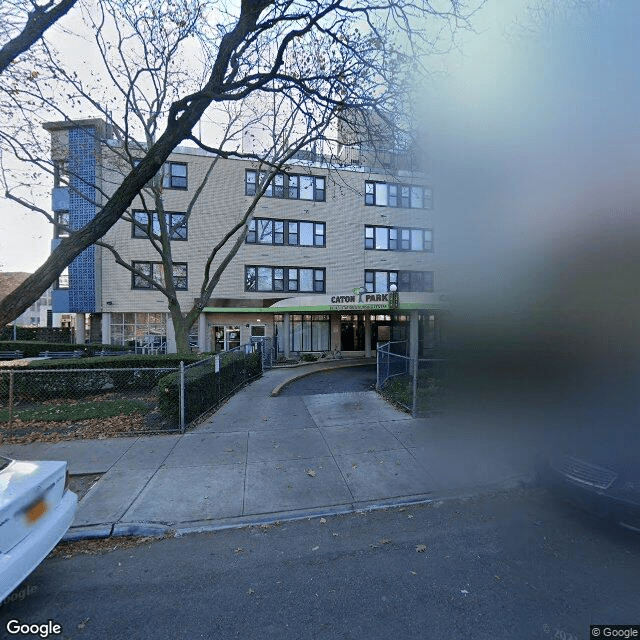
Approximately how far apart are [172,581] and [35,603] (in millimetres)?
957

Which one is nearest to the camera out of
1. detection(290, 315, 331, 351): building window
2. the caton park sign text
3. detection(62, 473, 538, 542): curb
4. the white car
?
the white car

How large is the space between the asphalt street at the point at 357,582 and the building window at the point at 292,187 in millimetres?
20927

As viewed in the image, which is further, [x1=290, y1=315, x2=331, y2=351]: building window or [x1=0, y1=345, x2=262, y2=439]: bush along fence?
[x1=290, y1=315, x2=331, y2=351]: building window

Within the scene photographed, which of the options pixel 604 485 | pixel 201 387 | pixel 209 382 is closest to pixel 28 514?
pixel 604 485

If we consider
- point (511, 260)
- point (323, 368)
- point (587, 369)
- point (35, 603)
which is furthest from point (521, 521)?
point (323, 368)

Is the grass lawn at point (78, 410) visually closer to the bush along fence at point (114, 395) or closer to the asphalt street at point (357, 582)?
the bush along fence at point (114, 395)

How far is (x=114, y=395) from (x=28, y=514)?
25.7 ft

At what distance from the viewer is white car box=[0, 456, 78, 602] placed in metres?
2.39

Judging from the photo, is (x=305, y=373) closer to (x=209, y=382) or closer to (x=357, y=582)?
(x=209, y=382)

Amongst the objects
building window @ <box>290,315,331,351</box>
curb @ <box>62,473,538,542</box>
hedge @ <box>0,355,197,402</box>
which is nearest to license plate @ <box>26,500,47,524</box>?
curb @ <box>62,473,538,542</box>

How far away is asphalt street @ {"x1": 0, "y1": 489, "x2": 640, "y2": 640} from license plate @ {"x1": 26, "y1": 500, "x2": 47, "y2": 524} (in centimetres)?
63

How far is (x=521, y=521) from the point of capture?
150 inches

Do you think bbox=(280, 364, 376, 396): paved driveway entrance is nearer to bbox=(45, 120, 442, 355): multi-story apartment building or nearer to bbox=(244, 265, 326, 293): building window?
bbox=(45, 120, 442, 355): multi-story apartment building

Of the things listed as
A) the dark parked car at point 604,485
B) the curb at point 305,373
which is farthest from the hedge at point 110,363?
the dark parked car at point 604,485
